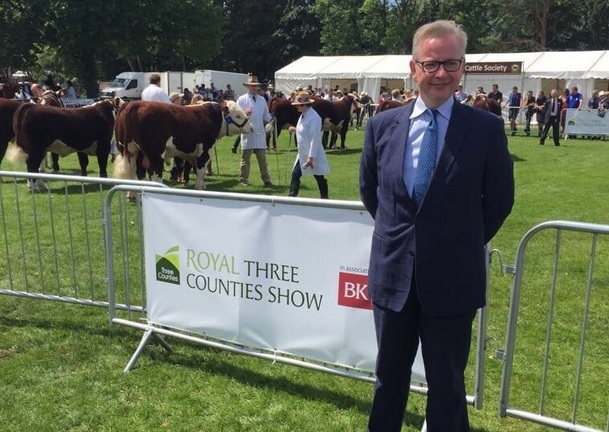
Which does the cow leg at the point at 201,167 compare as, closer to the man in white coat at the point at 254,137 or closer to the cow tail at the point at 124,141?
the man in white coat at the point at 254,137

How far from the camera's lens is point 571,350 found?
485 cm

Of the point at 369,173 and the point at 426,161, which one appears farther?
the point at 369,173

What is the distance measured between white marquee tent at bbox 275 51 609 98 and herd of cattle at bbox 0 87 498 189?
1373 centimetres

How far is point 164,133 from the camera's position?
10.8 m

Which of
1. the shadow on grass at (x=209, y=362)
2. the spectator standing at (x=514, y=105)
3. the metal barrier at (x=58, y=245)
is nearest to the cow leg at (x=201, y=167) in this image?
the metal barrier at (x=58, y=245)

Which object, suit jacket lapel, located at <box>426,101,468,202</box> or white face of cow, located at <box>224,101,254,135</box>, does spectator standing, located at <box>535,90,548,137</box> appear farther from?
suit jacket lapel, located at <box>426,101,468,202</box>

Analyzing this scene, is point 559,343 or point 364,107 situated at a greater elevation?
point 364,107

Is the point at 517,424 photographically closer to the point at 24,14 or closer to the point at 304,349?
the point at 304,349

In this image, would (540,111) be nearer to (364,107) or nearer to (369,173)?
(364,107)

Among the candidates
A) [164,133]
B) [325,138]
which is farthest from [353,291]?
[325,138]

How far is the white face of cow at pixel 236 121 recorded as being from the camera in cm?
1227

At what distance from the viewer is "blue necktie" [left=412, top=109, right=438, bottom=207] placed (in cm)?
266

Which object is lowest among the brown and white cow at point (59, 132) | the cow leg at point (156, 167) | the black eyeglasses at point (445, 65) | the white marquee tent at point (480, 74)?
the cow leg at point (156, 167)

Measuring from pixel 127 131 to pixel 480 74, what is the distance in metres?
25.0
